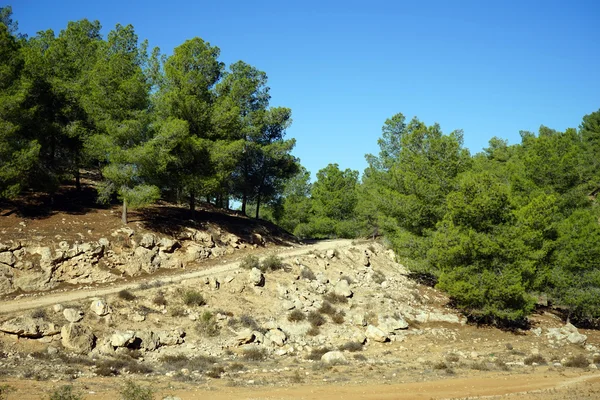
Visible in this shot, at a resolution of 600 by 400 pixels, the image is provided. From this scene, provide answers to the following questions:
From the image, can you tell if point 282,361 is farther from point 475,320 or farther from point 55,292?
point 475,320

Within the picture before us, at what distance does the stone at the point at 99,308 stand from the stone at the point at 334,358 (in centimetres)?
1100

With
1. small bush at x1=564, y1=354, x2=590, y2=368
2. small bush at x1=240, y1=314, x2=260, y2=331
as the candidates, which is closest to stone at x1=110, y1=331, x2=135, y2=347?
small bush at x1=240, y1=314, x2=260, y2=331

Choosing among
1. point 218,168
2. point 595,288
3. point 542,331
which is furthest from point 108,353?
point 595,288

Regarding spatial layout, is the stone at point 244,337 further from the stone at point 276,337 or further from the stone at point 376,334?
the stone at point 376,334

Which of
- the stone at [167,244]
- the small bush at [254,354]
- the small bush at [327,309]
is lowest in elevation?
the small bush at [254,354]

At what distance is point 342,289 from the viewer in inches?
1241

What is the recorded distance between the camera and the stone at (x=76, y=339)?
21250 mm

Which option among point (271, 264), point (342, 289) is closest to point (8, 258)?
point (271, 264)

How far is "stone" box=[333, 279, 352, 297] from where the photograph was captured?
31156 mm

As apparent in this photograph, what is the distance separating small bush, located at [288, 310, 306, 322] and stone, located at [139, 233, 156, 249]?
32.7 feet

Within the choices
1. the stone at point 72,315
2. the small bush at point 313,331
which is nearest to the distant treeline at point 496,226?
the small bush at point 313,331

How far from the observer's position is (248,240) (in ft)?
124

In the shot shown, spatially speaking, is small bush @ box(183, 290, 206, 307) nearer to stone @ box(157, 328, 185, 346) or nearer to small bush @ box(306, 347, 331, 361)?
stone @ box(157, 328, 185, 346)

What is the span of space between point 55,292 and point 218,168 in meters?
13.0
